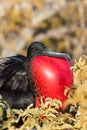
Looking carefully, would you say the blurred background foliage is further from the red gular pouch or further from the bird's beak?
the red gular pouch

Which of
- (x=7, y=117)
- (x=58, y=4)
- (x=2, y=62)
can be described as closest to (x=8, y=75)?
(x=2, y=62)

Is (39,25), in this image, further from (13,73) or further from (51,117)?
(51,117)

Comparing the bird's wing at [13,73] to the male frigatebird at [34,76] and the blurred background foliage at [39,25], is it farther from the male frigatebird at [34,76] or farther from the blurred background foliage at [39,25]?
the blurred background foliage at [39,25]

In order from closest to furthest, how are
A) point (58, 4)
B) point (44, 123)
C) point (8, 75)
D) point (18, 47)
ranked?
point (44, 123) → point (8, 75) → point (18, 47) → point (58, 4)

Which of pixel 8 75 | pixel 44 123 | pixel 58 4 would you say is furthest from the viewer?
pixel 58 4

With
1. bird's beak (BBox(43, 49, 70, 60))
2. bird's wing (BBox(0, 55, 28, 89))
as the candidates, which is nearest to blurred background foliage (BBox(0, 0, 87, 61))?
bird's wing (BBox(0, 55, 28, 89))

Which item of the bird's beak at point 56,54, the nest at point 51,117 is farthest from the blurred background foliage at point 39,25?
the nest at point 51,117

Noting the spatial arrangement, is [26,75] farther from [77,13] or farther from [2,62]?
[77,13]

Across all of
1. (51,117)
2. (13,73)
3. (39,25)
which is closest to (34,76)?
(13,73)
